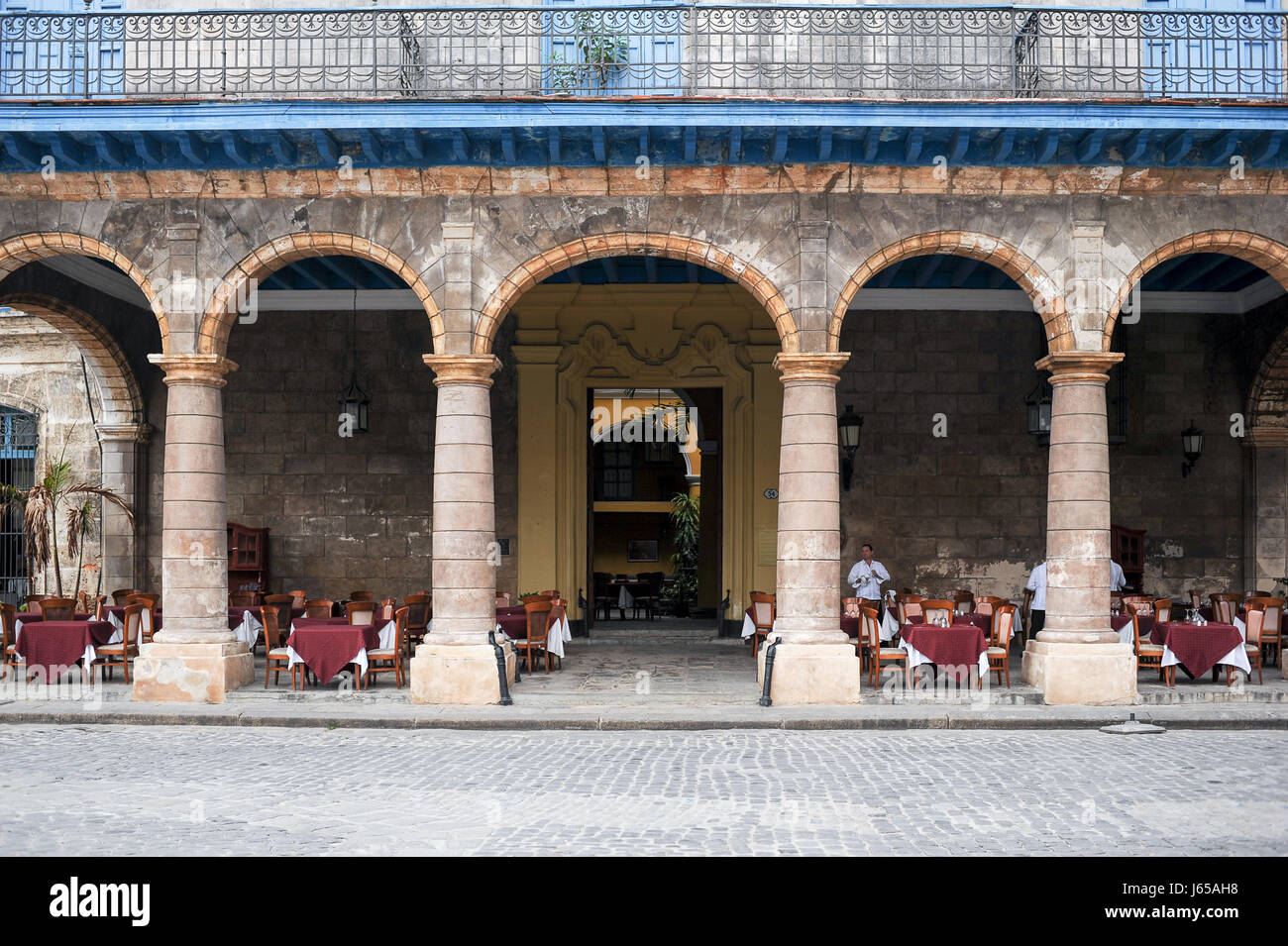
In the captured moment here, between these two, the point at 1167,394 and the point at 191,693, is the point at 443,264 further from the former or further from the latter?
the point at 1167,394

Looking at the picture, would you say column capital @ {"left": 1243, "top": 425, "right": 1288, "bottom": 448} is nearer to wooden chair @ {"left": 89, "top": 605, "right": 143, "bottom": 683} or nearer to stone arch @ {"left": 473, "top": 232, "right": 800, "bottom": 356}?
stone arch @ {"left": 473, "top": 232, "right": 800, "bottom": 356}

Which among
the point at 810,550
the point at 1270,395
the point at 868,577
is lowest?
the point at 868,577

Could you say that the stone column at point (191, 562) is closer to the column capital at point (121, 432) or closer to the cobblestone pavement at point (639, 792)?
the cobblestone pavement at point (639, 792)

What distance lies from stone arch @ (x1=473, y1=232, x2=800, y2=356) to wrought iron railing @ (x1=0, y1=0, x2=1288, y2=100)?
159cm

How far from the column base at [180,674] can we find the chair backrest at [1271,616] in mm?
11375

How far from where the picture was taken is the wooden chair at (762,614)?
44.8 feet

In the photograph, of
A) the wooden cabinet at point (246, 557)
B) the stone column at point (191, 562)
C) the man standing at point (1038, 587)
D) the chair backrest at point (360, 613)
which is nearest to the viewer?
the stone column at point (191, 562)

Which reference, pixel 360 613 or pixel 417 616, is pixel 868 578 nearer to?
pixel 417 616

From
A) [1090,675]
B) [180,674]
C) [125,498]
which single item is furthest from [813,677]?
[125,498]

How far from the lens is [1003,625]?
11.9 metres

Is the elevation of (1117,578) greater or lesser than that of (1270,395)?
lesser

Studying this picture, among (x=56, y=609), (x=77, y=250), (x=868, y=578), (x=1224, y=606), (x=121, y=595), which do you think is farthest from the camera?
(x=121, y=595)

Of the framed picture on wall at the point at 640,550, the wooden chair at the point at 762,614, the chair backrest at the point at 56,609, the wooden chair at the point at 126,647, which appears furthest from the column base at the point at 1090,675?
the framed picture on wall at the point at 640,550

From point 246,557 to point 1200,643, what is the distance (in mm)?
12535
